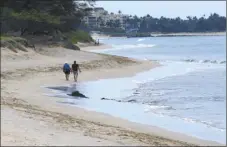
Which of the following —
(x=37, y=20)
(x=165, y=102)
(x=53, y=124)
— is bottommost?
(x=165, y=102)

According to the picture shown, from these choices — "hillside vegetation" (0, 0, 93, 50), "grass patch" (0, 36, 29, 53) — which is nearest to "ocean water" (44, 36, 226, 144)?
"grass patch" (0, 36, 29, 53)

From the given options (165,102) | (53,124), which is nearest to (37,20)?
(165,102)

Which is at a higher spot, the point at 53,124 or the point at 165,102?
the point at 53,124

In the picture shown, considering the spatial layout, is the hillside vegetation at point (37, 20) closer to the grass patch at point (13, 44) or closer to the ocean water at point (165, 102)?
the grass patch at point (13, 44)

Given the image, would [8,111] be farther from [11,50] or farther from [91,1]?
[91,1]

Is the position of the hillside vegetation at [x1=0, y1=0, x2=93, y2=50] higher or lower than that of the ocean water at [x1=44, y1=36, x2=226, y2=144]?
higher

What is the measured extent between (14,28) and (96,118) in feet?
126

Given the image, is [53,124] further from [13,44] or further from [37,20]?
[37,20]

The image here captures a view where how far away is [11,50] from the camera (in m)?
29.8

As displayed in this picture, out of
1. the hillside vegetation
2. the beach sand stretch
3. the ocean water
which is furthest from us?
the hillside vegetation

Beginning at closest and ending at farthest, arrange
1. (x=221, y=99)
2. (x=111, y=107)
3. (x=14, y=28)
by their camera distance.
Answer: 1. (x=111, y=107)
2. (x=221, y=99)
3. (x=14, y=28)

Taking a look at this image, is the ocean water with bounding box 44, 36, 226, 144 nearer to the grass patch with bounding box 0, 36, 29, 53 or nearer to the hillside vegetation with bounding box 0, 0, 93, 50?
the grass patch with bounding box 0, 36, 29, 53

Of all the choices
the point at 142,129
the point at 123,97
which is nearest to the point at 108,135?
the point at 142,129

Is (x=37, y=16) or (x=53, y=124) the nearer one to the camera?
(x=53, y=124)
